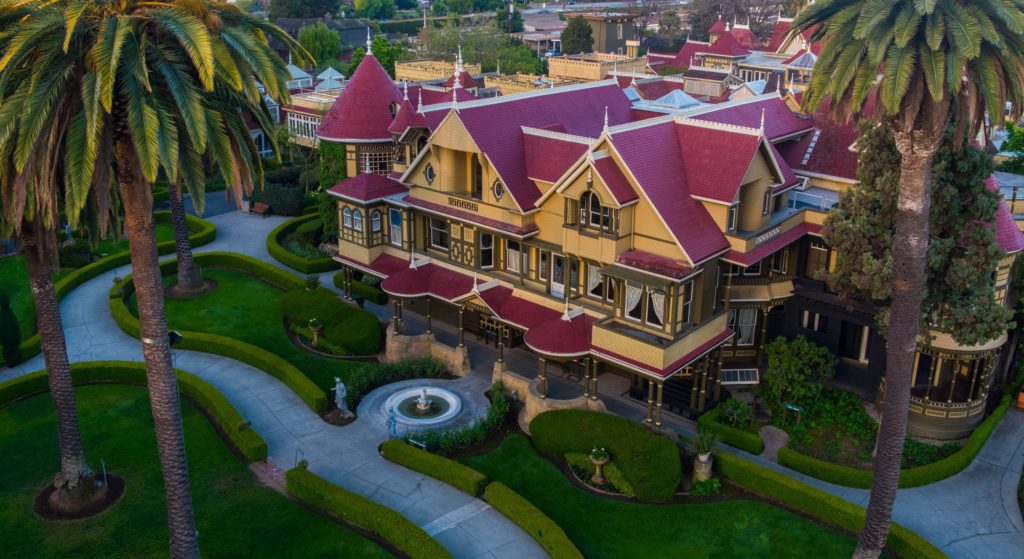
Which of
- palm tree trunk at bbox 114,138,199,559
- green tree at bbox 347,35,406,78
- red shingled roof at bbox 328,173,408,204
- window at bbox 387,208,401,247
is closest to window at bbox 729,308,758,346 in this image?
window at bbox 387,208,401,247

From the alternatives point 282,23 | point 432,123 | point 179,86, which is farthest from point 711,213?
point 282,23

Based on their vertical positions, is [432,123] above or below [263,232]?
above

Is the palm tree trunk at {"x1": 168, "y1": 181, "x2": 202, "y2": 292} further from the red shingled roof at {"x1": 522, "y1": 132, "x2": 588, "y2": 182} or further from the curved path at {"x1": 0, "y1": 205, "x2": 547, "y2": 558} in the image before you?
the red shingled roof at {"x1": 522, "y1": 132, "x2": 588, "y2": 182}

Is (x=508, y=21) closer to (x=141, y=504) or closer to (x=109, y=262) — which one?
(x=109, y=262)

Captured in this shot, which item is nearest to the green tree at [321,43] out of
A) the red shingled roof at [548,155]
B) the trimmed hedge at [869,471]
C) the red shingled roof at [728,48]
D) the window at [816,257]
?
the red shingled roof at [728,48]

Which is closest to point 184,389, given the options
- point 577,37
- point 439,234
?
point 439,234

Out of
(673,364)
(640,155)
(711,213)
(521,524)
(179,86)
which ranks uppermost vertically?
(179,86)

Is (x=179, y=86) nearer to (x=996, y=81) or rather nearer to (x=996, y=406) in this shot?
(x=996, y=81)
